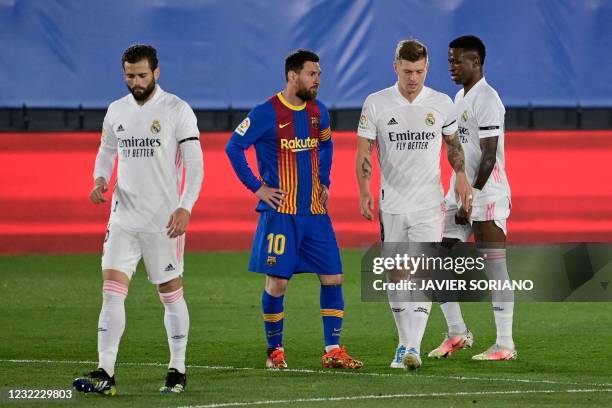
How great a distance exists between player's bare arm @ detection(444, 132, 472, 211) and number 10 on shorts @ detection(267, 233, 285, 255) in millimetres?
1211

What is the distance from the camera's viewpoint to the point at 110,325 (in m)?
8.53

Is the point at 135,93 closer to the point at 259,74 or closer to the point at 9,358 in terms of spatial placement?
the point at 9,358

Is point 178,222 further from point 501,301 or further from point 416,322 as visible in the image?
point 501,301

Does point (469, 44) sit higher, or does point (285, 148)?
point (469, 44)

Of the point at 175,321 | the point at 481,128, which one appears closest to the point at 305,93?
the point at 481,128

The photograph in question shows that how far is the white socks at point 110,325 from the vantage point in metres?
8.49

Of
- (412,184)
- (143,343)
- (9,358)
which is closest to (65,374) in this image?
(9,358)

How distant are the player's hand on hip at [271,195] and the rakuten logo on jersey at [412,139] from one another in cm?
83

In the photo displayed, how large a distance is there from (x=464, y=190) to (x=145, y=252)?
89.2 inches

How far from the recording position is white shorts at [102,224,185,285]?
8.62 m

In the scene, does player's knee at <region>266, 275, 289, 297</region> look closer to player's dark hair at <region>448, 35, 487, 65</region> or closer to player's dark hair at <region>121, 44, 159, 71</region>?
player's dark hair at <region>121, 44, 159, 71</region>

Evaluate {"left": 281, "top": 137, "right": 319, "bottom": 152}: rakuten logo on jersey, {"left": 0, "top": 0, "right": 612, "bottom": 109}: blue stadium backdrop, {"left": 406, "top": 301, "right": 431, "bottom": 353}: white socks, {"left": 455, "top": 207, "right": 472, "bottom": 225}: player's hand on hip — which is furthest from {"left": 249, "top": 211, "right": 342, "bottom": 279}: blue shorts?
{"left": 0, "top": 0, "right": 612, "bottom": 109}: blue stadium backdrop

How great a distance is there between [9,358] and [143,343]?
1252 mm

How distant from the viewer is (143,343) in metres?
11.1
